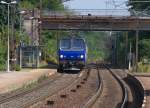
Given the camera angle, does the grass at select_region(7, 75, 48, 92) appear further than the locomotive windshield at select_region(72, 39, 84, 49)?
No

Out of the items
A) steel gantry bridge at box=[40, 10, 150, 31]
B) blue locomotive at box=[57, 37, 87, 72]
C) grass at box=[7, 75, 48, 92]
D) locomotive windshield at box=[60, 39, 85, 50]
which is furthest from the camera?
steel gantry bridge at box=[40, 10, 150, 31]

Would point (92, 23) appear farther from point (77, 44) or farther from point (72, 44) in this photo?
point (72, 44)

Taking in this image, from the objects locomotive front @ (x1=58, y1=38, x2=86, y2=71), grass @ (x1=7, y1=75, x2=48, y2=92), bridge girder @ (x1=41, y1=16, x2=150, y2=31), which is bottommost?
grass @ (x1=7, y1=75, x2=48, y2=92)

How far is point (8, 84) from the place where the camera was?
34.6 metres

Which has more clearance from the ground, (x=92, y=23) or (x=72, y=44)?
(x=92, y=23)

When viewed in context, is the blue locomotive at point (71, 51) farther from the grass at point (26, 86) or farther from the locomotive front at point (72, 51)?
the grass at point (26, 86)

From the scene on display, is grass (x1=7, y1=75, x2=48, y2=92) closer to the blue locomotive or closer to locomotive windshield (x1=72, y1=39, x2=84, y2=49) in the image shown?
the blue locomotive

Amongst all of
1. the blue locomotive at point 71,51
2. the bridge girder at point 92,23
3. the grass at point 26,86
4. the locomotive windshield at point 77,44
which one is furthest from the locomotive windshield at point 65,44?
the bridge girder at point 92,23

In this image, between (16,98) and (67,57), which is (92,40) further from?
(16,98)

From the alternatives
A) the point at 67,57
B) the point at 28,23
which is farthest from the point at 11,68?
the point at 28,23

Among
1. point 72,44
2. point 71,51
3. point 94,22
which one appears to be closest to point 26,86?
point 71,51

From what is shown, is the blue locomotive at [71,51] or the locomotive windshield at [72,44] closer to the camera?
the blue locomotive at [71,51]

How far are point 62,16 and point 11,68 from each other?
23.1 metres

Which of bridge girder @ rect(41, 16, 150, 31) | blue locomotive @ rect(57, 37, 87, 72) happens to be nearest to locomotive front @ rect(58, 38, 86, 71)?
blue locomotive @ rect(57, 37, 87, 72)
